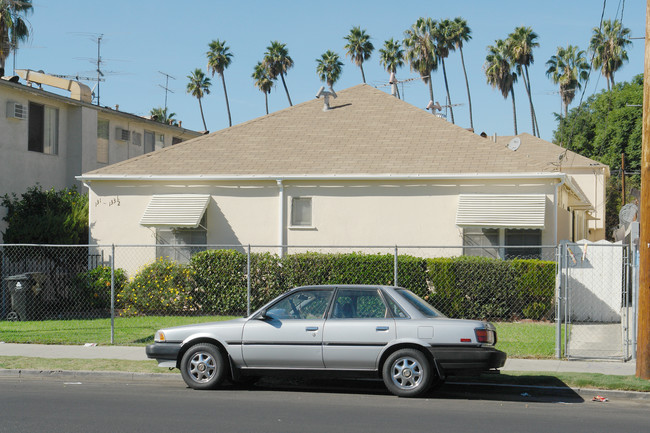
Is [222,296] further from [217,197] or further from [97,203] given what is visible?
[97,203]

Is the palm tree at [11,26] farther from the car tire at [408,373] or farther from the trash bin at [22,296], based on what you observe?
the car tire at [408,373]

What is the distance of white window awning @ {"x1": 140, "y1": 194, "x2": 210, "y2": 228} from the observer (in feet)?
62.1

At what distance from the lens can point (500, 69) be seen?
59.2m

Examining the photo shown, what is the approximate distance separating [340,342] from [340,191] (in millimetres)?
9950

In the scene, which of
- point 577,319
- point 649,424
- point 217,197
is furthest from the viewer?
point 217,197

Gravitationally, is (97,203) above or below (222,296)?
above

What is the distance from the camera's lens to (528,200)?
1784cm

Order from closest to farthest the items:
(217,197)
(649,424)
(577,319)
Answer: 1. (649,424)
2. (577,319)
3. (217,197)

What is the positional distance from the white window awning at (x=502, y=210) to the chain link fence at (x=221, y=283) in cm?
82

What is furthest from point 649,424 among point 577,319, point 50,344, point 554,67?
point 554,67

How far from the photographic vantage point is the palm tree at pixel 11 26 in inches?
1171

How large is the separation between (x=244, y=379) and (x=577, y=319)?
9.41 m

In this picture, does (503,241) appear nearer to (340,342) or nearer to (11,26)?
(340,342)

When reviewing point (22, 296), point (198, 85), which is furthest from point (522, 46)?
point (22, 296)
